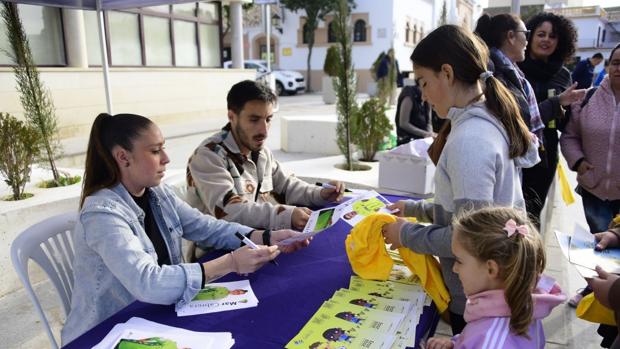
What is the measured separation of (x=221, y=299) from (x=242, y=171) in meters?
1.04

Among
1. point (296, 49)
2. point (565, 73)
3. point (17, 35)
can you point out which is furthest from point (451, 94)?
point (296, 49)

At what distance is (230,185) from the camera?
7.55 ft

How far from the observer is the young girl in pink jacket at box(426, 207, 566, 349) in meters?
1.22

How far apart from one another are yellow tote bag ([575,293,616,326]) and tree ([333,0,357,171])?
4235mm

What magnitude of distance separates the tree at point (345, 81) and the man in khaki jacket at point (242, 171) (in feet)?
11.0

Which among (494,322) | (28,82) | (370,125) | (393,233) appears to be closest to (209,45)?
(370,125)

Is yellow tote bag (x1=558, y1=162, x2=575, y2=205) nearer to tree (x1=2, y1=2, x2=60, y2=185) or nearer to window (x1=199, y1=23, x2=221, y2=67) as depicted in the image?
tree (x1=2, y1=2, x2=60, y2=185)

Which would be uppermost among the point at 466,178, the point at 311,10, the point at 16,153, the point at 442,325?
the point at 311,10

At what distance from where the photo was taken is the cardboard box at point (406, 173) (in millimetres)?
4207

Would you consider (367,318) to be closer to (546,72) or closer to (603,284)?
(603,284)

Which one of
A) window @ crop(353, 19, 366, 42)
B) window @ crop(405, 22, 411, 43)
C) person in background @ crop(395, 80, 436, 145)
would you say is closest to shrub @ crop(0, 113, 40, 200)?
person in background @ crop(395, 80, 436, 145)

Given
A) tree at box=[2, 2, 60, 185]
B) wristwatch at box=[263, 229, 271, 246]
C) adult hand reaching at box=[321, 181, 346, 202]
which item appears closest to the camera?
wristwatch at box=[263, 229, 271, 246]

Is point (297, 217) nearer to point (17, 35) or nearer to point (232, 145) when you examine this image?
point (232, 145)

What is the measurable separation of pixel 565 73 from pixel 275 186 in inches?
94.0
